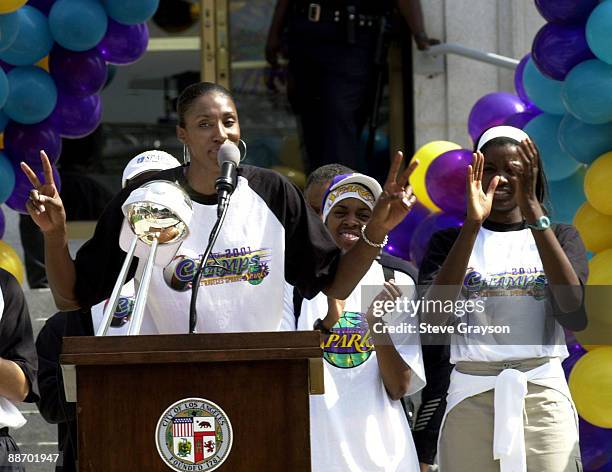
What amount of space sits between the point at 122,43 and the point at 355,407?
2.79 meters

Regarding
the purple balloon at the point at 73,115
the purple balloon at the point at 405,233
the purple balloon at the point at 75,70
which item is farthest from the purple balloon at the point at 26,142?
the purple balloon at the point at 405,233

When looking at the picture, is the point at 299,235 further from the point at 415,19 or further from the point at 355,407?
the point at 415,19

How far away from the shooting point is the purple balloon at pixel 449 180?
5957 millimetres

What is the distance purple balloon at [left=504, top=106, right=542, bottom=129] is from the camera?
20.3 feet

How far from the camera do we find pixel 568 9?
5629 millimetres

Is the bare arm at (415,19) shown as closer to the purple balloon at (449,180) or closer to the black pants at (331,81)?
the black pants at (331,81)

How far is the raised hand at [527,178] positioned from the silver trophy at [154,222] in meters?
1.67

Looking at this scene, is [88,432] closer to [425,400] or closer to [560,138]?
[425,400]

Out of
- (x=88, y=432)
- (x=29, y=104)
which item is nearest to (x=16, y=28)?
(x=29, y=104)

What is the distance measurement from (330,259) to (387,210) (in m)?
0.33

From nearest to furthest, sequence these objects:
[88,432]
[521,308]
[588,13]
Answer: [88,432] → [521,308] → [588,13]

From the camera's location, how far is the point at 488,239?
469cm

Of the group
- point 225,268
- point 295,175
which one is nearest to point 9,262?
point 225,268

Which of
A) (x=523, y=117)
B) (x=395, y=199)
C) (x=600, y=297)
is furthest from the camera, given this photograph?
(x=523, y=117)
